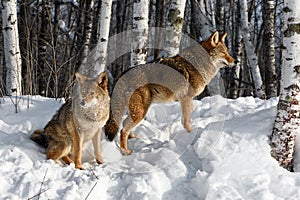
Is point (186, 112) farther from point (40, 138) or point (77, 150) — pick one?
point (40, 138)

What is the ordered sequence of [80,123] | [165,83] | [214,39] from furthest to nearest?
[214,39]
[165,83]
[80,123]

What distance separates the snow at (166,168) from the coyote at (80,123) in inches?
8.1

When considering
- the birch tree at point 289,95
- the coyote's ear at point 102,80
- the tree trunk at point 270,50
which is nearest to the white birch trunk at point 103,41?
the coyote's ear at point 102,80

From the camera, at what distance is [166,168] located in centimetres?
422

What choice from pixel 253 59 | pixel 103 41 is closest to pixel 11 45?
pixel 103 41

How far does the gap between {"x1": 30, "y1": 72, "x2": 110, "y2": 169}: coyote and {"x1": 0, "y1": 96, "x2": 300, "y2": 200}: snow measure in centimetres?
21

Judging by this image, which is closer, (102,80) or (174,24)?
(102,80)

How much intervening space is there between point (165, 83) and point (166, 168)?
1752 millimetres

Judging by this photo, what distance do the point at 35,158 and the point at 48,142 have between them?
336 mm

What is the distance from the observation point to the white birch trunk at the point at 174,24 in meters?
6.66

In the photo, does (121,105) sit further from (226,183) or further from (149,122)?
(226,183)

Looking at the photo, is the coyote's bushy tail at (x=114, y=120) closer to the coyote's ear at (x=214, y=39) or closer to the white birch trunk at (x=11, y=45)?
the coyote's ear at (x=214, y=39)

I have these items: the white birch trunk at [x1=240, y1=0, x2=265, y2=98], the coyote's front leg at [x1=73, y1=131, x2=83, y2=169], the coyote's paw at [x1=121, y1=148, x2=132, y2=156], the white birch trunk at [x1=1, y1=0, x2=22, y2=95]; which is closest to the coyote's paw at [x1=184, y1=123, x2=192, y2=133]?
the coyote's paw at [x1=121, y1=148, x2=132, y2=156]

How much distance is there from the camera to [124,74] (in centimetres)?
557
